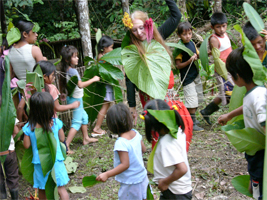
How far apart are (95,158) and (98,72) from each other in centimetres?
105

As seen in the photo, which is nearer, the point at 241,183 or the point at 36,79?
Result: the point at 241,183

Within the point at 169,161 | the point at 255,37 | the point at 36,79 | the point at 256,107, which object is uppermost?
the point at 255,37

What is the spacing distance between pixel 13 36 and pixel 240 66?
2.08 m

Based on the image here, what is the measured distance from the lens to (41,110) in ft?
→ 6.88

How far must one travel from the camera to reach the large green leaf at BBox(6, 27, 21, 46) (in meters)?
2.64

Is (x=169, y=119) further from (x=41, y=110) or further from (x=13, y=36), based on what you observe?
(x=13, y=36)

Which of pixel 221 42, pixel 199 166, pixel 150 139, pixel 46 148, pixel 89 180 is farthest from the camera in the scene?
pixel 221 42

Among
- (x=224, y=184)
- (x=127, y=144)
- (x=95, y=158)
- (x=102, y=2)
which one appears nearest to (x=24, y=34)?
(x=95, y=158)

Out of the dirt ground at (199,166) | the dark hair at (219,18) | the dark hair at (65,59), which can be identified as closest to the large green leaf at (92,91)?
the dark hair at (65,59)

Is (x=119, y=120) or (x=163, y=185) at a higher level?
(x=119, y=120)

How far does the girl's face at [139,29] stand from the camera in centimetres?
240

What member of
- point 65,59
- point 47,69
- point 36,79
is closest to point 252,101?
point 36,79

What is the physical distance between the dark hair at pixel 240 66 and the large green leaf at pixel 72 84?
81.7 inches

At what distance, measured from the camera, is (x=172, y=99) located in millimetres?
2455
